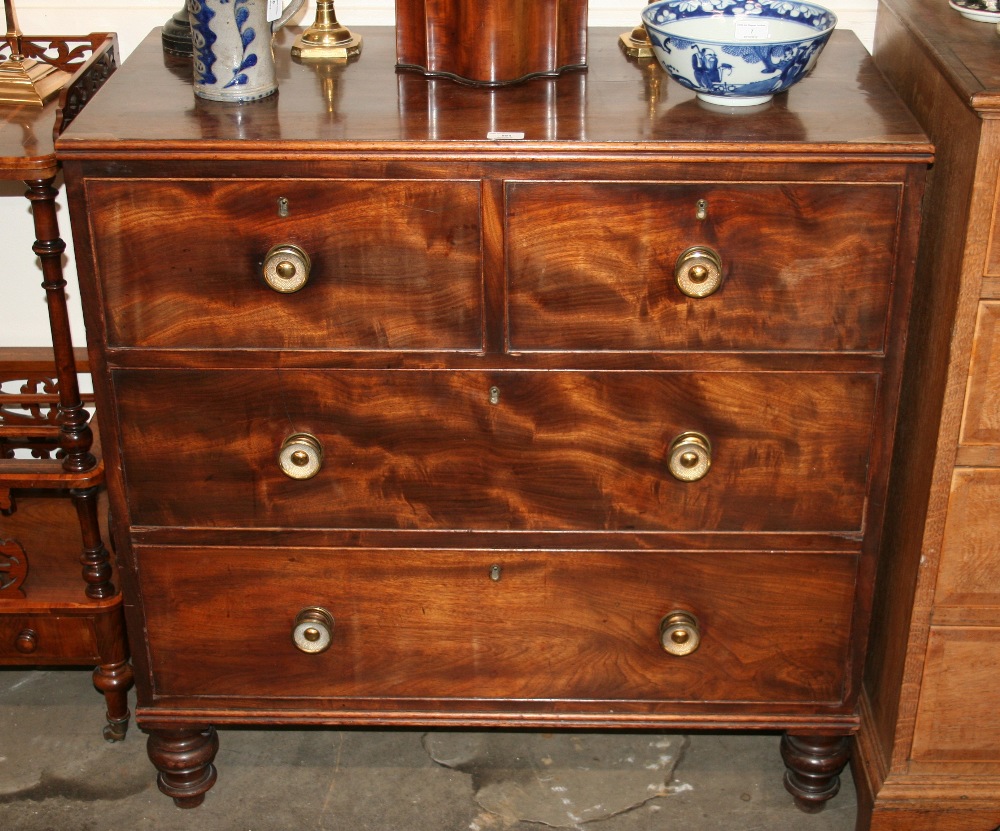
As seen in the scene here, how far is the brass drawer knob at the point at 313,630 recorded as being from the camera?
6.10 feet

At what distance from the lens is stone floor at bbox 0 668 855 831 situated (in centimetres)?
204

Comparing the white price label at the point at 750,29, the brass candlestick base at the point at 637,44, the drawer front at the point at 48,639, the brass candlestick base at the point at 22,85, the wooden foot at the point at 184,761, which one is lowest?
the wooden foot at the point at 184,761

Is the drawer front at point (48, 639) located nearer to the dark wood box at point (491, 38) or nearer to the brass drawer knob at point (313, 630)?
the brass drawer knob at point (313, 630)

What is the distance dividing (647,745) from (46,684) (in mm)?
1102

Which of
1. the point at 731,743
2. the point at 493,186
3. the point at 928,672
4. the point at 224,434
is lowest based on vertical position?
the point at 731,743

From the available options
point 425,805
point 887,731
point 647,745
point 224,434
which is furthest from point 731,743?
point 224,434

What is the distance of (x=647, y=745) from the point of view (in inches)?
86.3

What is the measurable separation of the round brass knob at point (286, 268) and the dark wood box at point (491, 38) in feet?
1.28

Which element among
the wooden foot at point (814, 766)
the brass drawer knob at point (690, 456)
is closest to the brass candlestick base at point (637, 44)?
the brass drawer knob at point (690, 456)

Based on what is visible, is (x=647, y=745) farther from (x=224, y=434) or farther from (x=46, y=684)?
(x=46, y=684)

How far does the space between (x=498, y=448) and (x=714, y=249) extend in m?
0.40

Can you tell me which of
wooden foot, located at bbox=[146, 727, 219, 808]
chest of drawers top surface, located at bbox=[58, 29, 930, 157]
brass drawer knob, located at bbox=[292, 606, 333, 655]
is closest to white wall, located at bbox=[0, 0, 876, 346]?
chest of drawers top surface, located at bbox=[58, 29, 930, 157]

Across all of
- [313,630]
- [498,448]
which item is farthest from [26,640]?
[498,448]

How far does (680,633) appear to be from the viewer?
185cm
